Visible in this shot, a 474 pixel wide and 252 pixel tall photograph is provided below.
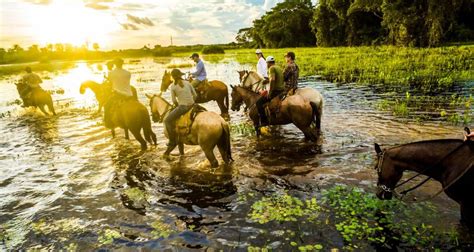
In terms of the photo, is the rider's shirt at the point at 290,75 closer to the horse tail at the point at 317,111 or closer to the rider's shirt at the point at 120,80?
the horse tail at the point at 317,111

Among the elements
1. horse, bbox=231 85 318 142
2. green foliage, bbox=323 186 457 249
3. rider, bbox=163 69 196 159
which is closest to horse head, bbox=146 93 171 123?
rider, bbox=163 69 196 159

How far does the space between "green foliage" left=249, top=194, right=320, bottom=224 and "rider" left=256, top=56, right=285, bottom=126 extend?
15.6 feet

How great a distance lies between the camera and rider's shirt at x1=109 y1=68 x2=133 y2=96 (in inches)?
423

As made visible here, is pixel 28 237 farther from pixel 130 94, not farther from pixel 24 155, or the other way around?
pixel 24 155

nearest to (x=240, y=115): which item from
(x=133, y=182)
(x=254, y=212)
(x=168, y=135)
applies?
(x=168, y=135)

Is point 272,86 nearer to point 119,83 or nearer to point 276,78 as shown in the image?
point 276,78

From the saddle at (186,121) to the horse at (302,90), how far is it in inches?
159

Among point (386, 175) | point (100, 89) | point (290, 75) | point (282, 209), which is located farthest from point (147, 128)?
point (386, 175)

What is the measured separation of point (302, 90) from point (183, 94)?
455 cm

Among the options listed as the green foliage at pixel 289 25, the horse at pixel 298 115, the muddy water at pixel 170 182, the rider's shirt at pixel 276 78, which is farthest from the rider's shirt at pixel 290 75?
the green foliage at pixel 289 25

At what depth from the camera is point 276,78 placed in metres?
11.0

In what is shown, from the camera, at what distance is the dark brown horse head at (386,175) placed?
229 inches

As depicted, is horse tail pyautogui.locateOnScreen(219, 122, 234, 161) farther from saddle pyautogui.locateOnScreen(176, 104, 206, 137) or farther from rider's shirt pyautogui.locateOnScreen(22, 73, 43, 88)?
rider's shirt pyautogui.locateOnScreen(22, 73, 43, 88)

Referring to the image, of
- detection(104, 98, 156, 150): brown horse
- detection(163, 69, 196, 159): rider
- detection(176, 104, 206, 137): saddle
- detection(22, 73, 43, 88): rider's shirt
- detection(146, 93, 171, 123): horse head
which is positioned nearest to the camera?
detection(163, 69, 196, 159): rider
